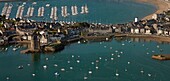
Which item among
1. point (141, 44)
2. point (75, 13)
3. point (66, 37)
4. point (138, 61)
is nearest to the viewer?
point (138, 61)

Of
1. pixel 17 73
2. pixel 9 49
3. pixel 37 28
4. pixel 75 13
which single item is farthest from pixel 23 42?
pixel 75 13

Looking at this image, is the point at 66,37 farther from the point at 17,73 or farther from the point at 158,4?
the point at 158,4

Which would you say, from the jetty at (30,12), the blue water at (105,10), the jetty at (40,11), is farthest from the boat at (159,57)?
the jetty at (30,12)

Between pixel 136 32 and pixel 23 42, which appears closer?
pixel 23 42

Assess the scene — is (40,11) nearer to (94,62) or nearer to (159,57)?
(94,62)

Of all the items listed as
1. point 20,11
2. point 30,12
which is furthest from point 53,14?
point 20,11

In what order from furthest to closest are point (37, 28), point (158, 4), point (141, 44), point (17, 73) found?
point (158, 4)
point (37, 28)
point (141, 44)
point (17, 73)

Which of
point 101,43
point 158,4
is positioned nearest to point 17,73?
point 101,43

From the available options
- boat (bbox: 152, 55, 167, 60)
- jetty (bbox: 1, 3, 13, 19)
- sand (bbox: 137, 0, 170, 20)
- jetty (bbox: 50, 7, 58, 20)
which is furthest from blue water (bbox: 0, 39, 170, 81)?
jetty (bbox: 1, 3, 13, 19)
